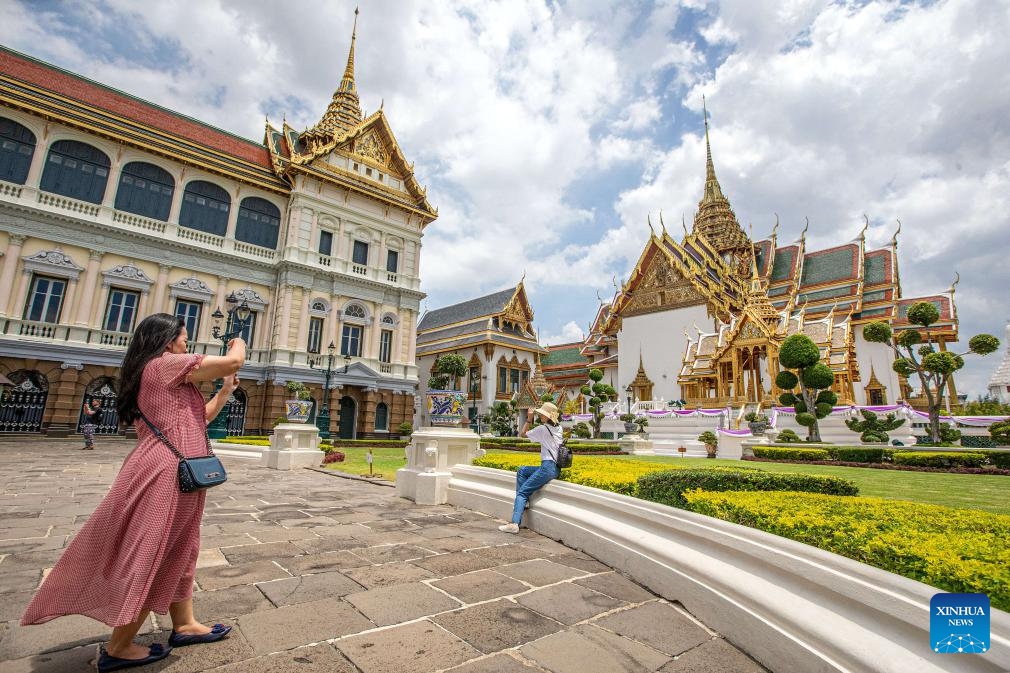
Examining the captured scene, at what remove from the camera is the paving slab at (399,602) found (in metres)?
2.66

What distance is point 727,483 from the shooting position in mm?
4234

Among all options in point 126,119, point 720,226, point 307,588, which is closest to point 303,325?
point 126,119

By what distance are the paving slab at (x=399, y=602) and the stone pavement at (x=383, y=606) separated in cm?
1

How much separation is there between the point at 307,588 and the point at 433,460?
3.55 meters

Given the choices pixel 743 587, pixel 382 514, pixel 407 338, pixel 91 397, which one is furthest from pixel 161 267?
pixel 743 587

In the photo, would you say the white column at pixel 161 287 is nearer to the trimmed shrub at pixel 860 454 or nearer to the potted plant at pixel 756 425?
the potted plant at pixel 756 425

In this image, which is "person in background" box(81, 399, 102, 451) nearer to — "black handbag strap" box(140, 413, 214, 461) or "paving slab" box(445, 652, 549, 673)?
"black handbag strap" box(140, 413, 214, 461)

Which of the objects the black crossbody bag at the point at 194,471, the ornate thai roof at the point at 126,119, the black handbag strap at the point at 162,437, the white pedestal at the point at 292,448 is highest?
the ornate thai roof at the point at 126,119

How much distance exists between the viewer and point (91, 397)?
1823 centimetres

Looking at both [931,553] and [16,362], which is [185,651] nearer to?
[931,553]

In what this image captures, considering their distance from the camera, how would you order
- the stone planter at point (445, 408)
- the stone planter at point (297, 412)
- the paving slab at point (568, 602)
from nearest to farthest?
the paving slab at point (568, 602)
the stone planter at point (445, 408)
the stone planter at point (297, 412)

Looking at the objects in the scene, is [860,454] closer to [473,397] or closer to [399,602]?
[399,602]

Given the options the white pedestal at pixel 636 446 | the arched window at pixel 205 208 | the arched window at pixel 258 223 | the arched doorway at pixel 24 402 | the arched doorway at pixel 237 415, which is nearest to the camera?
the arched doorway at pixel 24 402

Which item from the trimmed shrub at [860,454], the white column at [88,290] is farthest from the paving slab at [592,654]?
the white column at [88,290]
